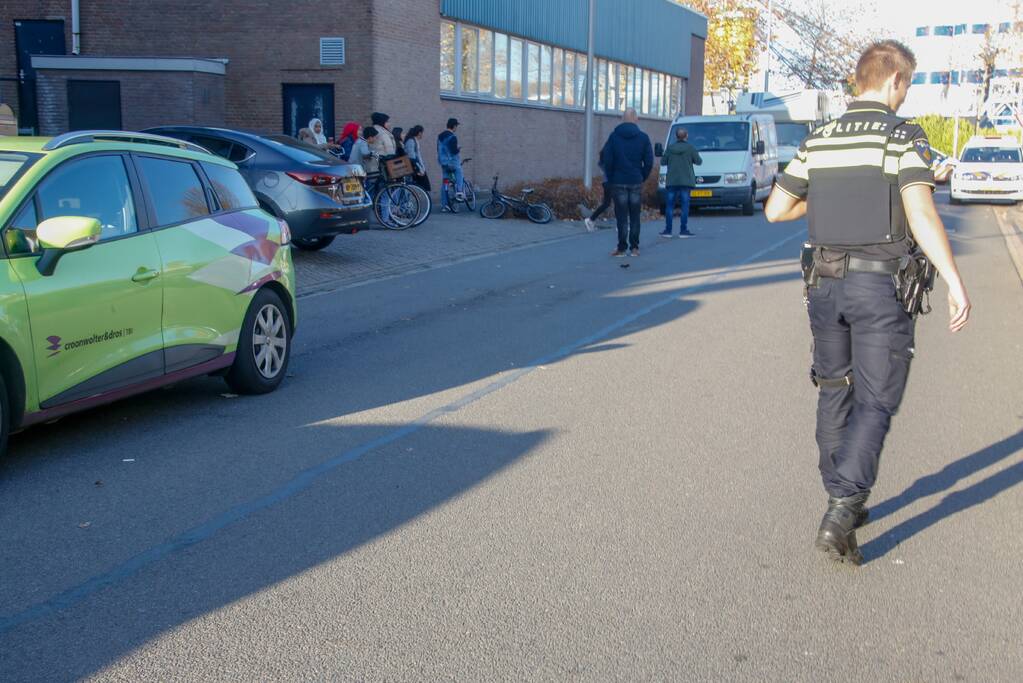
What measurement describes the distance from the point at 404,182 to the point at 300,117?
666 cm

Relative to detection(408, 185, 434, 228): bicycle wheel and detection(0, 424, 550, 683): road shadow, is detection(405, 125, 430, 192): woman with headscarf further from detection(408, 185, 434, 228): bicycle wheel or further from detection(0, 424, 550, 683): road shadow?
detection(0, 424, 550, 683): road shadow

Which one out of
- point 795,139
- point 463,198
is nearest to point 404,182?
point 463,198

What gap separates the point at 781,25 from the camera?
6362 centimetres

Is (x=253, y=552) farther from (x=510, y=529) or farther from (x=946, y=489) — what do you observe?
(x=946, y=489)

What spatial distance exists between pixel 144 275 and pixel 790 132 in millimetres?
35348

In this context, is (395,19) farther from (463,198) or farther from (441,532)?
(441,532)

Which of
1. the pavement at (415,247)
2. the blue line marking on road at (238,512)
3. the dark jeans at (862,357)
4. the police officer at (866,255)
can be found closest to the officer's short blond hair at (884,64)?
the police officer at (866,255)

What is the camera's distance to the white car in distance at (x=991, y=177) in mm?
31859

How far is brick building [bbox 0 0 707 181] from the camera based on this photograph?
24.8 metres

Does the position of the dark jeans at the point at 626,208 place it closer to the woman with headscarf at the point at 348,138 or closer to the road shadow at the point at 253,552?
the woman with headscarf at the point at 348,138

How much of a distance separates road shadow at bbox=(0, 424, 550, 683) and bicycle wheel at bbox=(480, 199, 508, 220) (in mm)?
16770

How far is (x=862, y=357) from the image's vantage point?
4805 millimetres

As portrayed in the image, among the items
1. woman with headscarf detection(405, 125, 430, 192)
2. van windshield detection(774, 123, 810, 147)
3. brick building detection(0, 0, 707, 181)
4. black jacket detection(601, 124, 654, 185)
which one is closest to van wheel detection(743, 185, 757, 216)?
brick building detection(0, 0, 707, 181)

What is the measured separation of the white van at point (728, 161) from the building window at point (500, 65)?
6.15m
